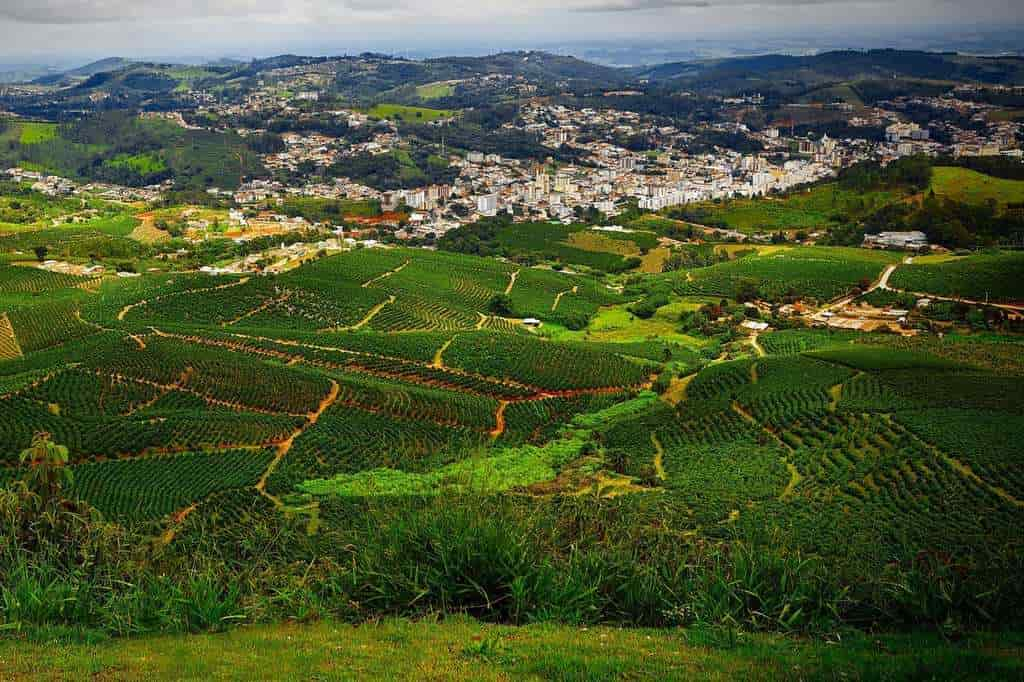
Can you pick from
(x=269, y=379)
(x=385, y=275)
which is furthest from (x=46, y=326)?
(x=385, y=275)

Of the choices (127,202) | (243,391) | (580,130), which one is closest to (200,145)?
(127,202)

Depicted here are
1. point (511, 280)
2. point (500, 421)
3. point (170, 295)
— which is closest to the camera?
point (500, 421)

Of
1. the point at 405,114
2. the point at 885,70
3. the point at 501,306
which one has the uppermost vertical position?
the point at 885,70

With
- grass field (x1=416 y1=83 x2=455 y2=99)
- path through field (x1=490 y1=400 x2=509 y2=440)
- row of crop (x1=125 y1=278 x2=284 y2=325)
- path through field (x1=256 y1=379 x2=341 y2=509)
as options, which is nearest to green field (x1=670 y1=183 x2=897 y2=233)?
row of crop (x1=125 y1=278 x2=284 y2=325)

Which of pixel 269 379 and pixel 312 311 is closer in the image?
pixel 269 379

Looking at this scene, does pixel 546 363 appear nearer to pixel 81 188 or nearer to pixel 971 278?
pixel 971 278

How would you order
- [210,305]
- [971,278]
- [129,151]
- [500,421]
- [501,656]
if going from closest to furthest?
[501,656], [500,421], [210,305], [971,278], [129,151]

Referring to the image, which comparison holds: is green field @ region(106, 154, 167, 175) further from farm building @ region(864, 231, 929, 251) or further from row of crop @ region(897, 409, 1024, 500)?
row of crop @ region(897, 409, 1024, 500)

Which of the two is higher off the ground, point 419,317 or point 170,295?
point 170,295
